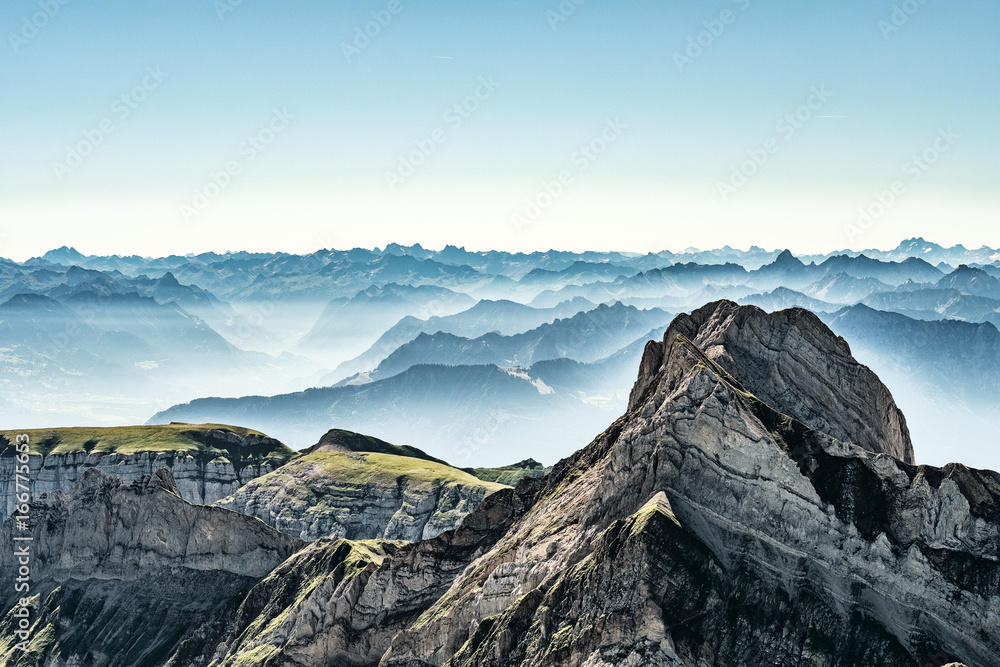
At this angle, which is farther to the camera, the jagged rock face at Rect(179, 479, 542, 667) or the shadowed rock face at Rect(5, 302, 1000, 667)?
the jagged rock face at Rect(179, 479, 542, 667)

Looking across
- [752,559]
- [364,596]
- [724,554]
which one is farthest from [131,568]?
[752,559]

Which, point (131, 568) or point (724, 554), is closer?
point (724, 554)

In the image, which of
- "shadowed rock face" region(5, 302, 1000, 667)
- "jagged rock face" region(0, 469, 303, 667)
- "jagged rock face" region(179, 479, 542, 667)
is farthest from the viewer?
"jagged rock face" region(0, 469, 303, 667)

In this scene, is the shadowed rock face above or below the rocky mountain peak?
below

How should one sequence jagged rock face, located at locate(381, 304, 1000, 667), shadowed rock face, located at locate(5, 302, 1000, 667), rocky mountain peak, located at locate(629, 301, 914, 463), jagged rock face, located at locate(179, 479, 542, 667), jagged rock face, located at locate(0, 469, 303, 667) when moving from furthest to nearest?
1. jagged rock face, located at locate(0, 469, 303, 667)
2. jagged rock face, located at locate(179, 479, 542, 667)
3. rocky mountain peak, located at locate(629, 301, 914, 463)
4. shadowed rock face, located at locate(5, 302, 1000, 667)
5. jagged rock face, located at locate(381, 304, 1000, 667)

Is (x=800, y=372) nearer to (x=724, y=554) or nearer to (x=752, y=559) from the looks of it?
(x=752, y=559)

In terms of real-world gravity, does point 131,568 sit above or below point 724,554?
below

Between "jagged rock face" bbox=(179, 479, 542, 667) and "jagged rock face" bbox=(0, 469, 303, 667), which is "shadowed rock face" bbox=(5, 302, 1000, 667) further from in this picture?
"jagged rock face" bbox=(0, 469, 303, 667)

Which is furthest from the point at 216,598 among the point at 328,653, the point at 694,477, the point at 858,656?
the point at 858,656


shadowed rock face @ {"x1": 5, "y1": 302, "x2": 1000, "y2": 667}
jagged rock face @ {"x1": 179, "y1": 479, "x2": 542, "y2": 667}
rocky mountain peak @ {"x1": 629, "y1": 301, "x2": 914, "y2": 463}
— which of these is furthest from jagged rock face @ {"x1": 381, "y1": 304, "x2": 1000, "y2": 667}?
jagged rock face @ {"x1": 179, "y1": 479, "x2": 542, "y2": 667}
